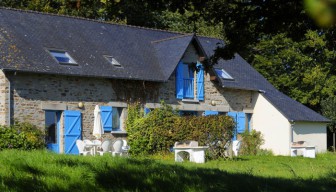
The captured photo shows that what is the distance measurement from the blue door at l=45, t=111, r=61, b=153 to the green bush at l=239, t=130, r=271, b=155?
926 cm

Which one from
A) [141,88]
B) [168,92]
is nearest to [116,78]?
[141,88]

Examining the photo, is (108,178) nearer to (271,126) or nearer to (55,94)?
(55,94)

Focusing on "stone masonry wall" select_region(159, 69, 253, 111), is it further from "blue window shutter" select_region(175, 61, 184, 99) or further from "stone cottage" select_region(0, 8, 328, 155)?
"blue window shutter" select_region(175, 61, 184, 99)

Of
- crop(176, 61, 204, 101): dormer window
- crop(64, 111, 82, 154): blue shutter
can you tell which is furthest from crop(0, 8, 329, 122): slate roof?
crop(64, 111, 82, 154): blue shutter

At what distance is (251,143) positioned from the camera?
26016 millimetres

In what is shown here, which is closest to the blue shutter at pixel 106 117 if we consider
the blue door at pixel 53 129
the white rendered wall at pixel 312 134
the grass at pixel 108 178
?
the blue door at pixel 53 129

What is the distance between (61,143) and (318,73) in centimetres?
1799

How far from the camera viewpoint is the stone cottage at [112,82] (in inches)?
754

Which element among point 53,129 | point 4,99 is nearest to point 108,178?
point 4,99

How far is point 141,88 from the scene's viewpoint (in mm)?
22562

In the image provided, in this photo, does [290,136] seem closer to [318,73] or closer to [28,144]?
[318,73]

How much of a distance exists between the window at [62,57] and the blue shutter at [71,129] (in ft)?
6.36

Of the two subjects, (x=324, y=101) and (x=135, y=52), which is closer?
(x=135, y=52)

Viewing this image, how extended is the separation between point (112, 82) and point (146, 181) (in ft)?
46.7
